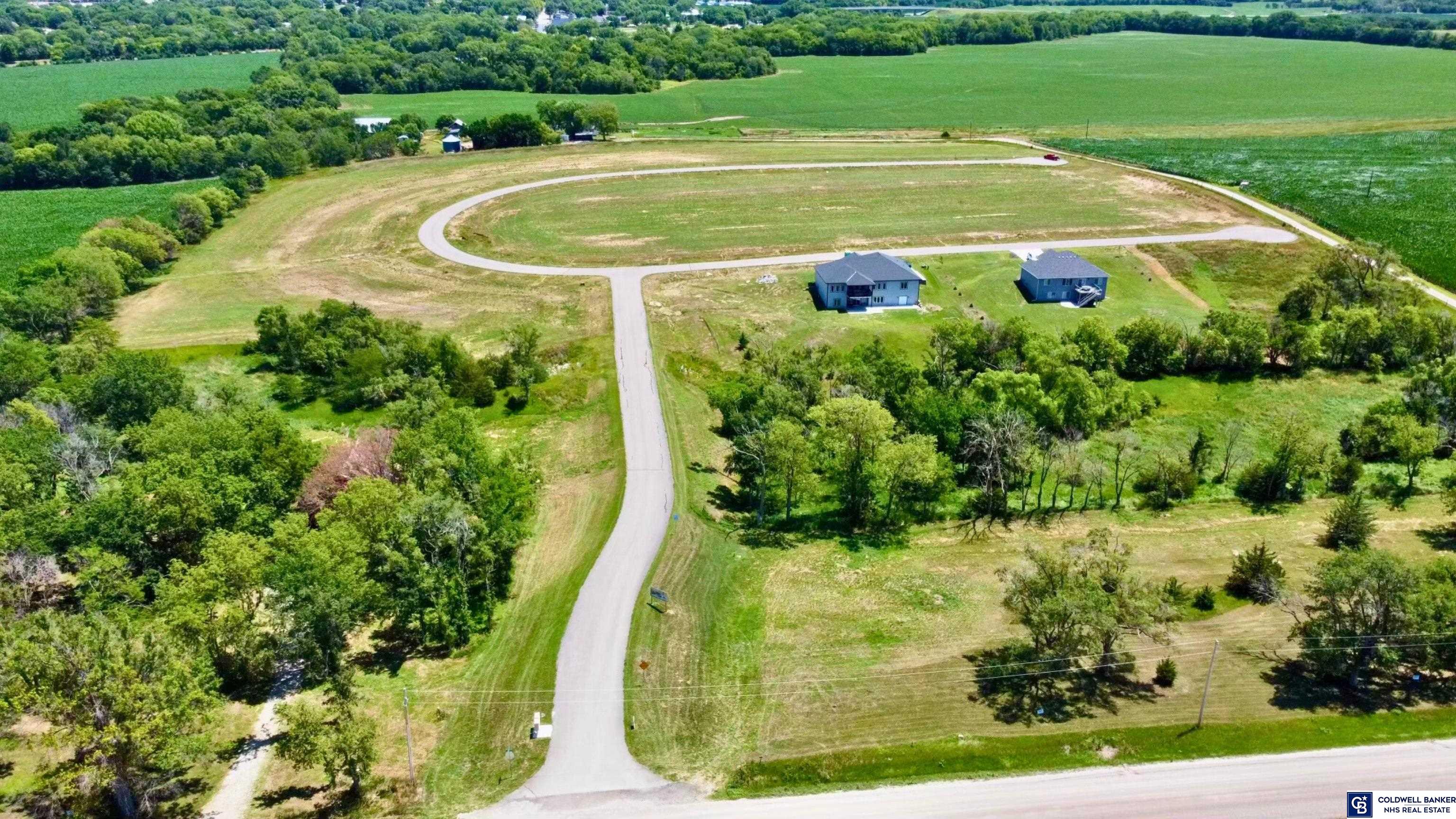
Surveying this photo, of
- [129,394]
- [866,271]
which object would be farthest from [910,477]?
[129,394]

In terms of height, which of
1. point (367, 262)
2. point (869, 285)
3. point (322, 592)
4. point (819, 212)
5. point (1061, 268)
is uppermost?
point (819, 212)

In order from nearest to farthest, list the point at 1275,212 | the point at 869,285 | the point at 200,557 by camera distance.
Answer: the point at 200,557
the point at 869,285
the point at 1275,212

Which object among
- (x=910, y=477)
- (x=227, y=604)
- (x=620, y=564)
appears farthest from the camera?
(x=910, y=477)

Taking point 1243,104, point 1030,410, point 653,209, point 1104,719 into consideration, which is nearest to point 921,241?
point 653,209

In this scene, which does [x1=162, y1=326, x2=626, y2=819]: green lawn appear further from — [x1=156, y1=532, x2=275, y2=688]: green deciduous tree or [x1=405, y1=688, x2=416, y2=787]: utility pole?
[x1=156, y1=532, x2=275, y2=688]: green deciduous tree

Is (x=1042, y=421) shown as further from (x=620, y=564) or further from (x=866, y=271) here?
(x=620, y=564)

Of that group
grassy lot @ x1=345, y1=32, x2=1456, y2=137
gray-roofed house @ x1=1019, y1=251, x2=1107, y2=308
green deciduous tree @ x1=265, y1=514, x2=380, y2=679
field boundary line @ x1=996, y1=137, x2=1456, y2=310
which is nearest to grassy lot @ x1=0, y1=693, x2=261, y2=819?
green deciduous tree @ x1=265, y1=514, x2=380, y2=679

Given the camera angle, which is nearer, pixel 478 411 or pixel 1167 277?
pixel 478 411

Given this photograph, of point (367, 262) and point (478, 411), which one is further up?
point (367, 262)
